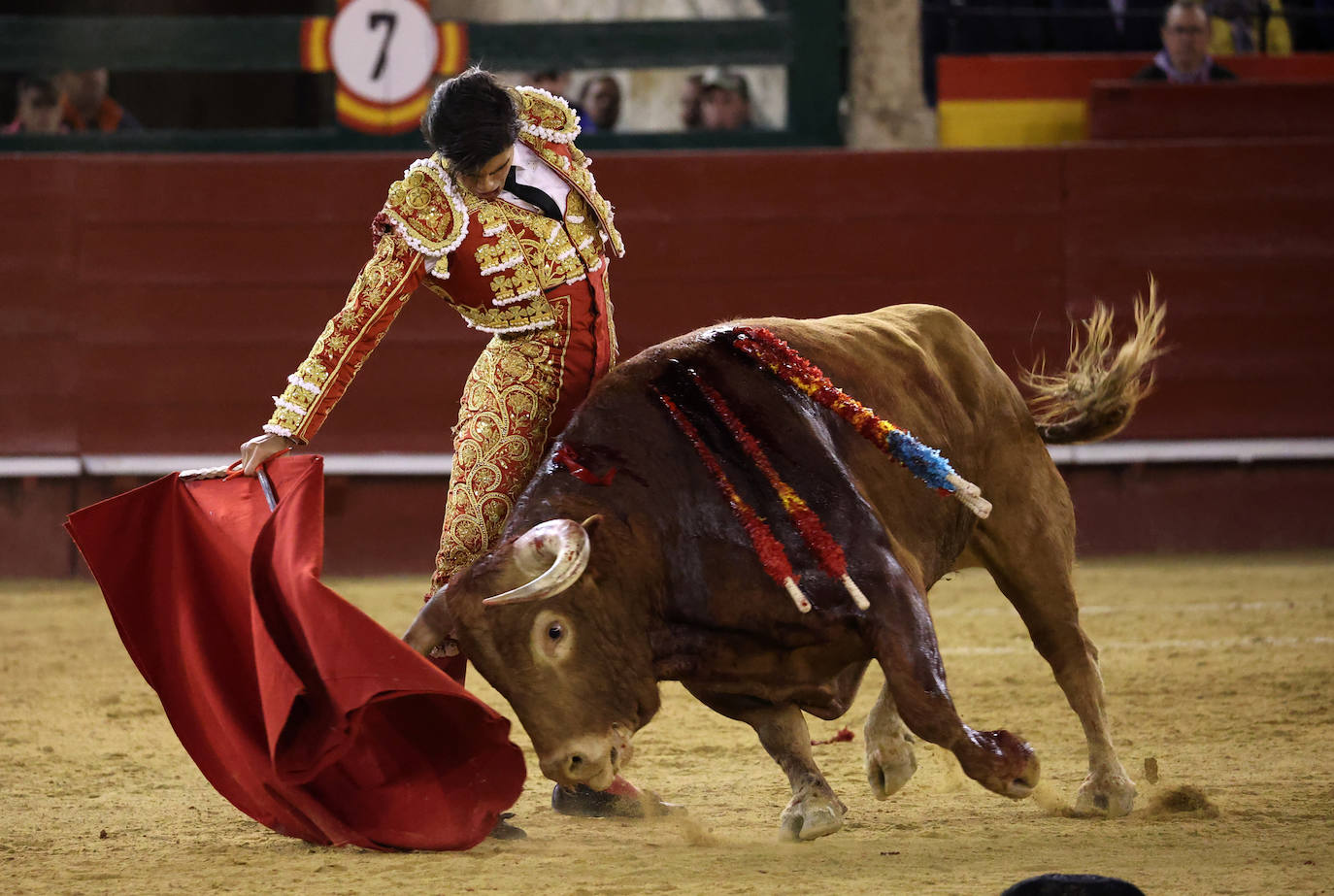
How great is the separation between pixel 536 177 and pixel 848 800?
1375mm

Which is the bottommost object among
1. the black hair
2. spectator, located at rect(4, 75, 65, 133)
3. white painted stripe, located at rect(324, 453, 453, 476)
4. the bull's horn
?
white painted stripe, located at rect(324, 453, 453, 476)

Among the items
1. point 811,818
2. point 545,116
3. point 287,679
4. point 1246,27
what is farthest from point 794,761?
point 1246,27

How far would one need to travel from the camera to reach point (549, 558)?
9.02ft

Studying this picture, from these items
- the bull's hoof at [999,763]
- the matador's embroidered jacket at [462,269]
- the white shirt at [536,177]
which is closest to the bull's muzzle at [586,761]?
the bull's hoof at [999,763]

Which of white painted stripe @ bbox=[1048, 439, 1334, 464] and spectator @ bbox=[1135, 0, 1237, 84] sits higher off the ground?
spectator @ bbox=[1135, 0, 1237, 84]

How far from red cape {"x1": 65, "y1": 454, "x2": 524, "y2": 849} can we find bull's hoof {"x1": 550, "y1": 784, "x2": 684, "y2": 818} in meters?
0.31

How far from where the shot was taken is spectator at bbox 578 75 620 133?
7.03 metres

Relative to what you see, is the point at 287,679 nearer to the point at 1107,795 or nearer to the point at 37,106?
the point at 1107,795

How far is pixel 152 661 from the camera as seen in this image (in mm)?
3059

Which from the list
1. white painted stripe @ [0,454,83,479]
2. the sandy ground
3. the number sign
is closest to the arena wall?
white painted stripe @ [0,454,83,479]

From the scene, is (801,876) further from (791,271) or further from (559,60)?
(559,60)

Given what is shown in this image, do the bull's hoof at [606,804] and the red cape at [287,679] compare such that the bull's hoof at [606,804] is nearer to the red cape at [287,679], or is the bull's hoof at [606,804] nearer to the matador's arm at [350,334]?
the red cape at [287,679]

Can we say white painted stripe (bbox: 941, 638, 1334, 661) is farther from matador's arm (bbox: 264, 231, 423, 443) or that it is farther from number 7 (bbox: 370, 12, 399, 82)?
number 7 (bbox: 370, 12, 399, 82)

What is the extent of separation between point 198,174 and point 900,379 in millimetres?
4396
